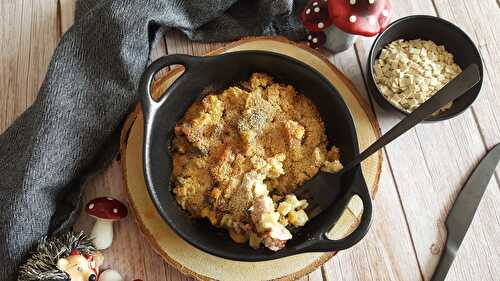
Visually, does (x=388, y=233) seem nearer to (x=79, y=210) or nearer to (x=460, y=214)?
(x=460, y=214)

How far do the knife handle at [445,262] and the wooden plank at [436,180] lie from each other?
16mm

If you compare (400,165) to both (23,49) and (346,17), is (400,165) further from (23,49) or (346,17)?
(23,49)

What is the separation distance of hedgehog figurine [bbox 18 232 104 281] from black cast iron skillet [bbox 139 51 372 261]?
7.3 inches

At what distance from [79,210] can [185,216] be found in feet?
0.79

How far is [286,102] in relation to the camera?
1.07 m

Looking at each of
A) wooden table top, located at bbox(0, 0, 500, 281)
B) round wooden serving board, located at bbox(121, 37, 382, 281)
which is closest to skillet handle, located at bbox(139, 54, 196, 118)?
round wooden serving board, located at bbox(121, 37, 382, 281)

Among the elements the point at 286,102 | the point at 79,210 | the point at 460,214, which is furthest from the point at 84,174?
the point at 460,214

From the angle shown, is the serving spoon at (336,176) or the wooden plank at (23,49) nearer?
the serving spoon at (336,176)

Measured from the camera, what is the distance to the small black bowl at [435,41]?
1.09 metres

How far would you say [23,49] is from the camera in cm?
121

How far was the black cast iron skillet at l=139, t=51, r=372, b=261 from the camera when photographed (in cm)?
93

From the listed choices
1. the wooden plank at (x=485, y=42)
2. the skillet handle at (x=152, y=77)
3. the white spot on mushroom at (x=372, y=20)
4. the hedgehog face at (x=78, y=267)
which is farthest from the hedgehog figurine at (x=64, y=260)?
the wooden plank at (x=485, y=42)

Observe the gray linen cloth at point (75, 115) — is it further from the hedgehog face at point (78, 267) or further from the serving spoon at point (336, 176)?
the serving spoon at point (336, 176)

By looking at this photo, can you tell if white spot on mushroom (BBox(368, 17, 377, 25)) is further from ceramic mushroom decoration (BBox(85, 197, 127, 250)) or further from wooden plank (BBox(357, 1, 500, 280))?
ceramic mushroom decoration (BBox(85, 197, 127, 250))
